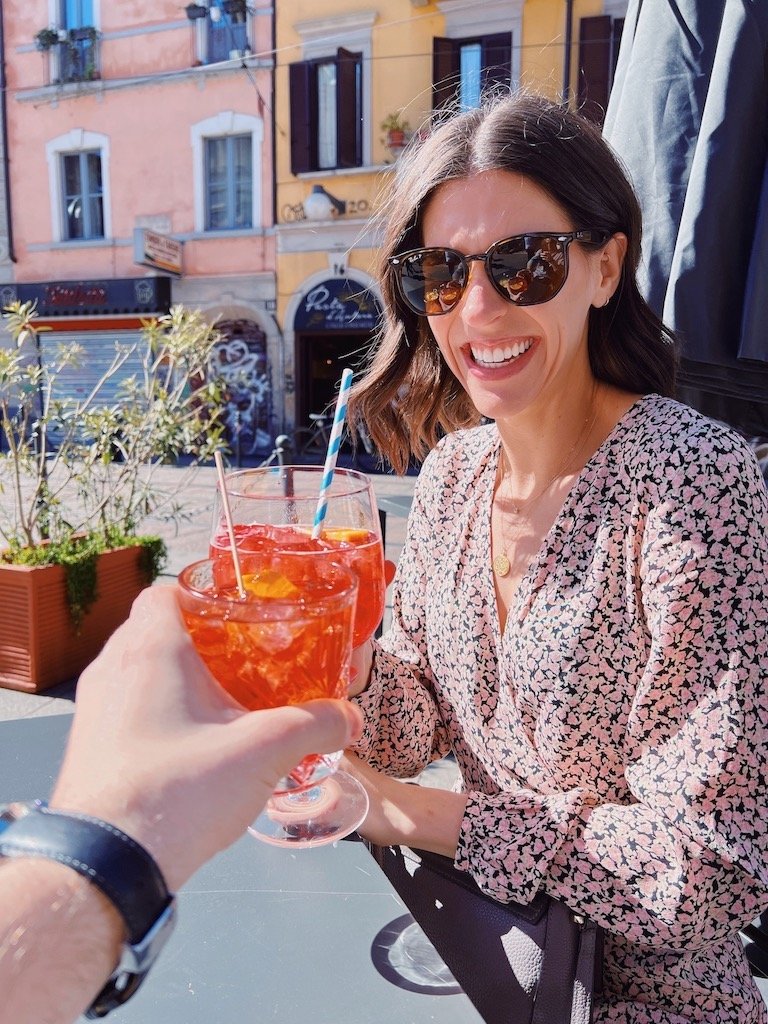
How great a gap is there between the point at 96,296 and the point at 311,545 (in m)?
15.5

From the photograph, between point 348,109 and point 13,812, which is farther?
point 348,109

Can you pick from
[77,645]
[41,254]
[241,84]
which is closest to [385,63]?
[241,84]

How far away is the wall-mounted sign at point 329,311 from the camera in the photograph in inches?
549

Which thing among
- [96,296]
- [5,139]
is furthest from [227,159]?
[5,139]

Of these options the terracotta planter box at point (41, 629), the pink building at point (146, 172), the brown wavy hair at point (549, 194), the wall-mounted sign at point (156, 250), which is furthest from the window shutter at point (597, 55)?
the brown wavy hair at point (549, 194)

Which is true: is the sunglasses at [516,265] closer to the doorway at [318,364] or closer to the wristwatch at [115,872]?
the wristwatch at [115,872]

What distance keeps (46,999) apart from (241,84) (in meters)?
15.7

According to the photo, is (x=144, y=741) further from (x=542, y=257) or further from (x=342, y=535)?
(x=542, y=257)

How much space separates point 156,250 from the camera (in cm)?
1396

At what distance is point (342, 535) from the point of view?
1.24m

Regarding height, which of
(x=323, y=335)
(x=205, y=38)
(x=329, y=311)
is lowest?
(x=323, y=335)

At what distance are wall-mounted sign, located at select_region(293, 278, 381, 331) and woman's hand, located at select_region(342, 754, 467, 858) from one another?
1310 cm

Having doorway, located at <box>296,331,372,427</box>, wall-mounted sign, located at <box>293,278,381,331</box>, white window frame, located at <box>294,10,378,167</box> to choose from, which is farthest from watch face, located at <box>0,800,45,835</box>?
white window frame, located at <box>294,10,378,167</box>

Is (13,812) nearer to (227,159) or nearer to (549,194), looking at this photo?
(549,194)
